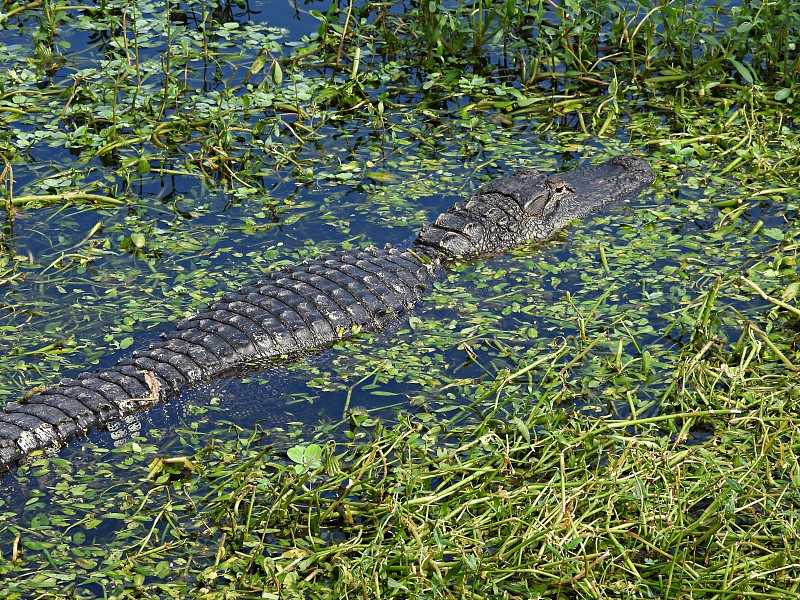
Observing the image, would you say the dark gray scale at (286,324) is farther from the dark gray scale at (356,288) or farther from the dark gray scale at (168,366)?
the dark gray scale at (168,366)

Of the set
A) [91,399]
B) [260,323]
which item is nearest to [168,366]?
[91,399]

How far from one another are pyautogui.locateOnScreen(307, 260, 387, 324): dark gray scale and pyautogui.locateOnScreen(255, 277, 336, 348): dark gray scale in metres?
0.21

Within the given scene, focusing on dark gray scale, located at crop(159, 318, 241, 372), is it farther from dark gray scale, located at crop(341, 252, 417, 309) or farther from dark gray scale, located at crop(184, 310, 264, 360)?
dark gray scale, located at crop(341, 252, 417, 309)

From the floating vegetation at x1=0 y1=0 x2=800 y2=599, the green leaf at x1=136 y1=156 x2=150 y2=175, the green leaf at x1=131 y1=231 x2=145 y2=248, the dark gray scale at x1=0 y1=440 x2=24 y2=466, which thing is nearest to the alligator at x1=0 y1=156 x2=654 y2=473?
the dark gray scale at x1=0 y1=440 x2=24 y2=466

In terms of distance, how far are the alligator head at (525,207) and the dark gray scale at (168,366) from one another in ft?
5.70

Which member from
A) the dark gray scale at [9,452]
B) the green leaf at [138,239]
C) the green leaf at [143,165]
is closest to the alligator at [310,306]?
the dark gray scale at [9,452]

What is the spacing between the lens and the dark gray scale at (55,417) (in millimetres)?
4418

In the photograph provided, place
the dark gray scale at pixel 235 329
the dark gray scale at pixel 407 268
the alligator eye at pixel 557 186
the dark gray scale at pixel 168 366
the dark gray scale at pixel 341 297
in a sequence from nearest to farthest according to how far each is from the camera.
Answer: the dark gray scale at pixel 168 366, the dark gray scale at pixel 235 329, the dark gray scale at pixel 341 297, the dark gray scale at pixel 407 268, the alligator eye at pixel 557 186

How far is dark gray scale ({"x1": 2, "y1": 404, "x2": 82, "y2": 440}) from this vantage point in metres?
4.42

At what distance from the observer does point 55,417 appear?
443 centimetres

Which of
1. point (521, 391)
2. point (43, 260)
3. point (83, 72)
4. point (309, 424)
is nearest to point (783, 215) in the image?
point (521, 391)

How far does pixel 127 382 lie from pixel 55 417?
36 centimetres

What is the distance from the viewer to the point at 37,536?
400cm

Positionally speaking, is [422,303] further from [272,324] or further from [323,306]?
[272,324]
